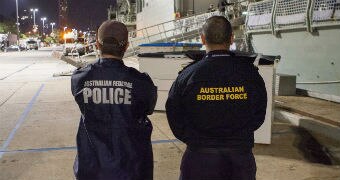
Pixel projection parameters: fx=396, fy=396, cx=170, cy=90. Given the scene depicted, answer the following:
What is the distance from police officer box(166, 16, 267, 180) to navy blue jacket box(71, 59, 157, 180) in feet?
0.87

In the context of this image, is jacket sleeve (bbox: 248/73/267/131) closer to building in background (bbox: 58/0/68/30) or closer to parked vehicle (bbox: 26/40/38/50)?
parked vehicle (bbox: 26/40/38/50)

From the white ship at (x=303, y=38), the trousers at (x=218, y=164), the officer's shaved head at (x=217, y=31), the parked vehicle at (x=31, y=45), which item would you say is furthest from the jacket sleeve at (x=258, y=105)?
the parked vehicle at (x=31, y=45)

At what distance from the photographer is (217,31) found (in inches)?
105

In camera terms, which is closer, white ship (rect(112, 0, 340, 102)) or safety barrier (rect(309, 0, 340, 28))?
safety barrier (rect(309, 0, 340, 28))

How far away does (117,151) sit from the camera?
8.50 feet

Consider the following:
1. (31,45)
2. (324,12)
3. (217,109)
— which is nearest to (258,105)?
(217,109)

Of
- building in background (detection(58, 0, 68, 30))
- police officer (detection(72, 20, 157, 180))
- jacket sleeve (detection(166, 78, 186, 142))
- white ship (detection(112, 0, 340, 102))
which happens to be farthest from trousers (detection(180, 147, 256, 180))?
building in background (detection(58, 0, 68, 30))

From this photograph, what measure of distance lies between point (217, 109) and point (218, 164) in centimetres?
37

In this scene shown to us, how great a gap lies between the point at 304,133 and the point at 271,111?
4.67 feet

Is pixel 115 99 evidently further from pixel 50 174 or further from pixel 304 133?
pixel 304 133

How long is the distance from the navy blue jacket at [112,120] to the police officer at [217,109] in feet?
0.87

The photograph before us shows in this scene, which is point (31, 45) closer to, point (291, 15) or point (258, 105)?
point (291, 15)

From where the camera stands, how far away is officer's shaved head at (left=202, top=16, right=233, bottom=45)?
2.66 metres

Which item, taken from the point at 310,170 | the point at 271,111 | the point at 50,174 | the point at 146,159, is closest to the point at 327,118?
the point at 271,111
